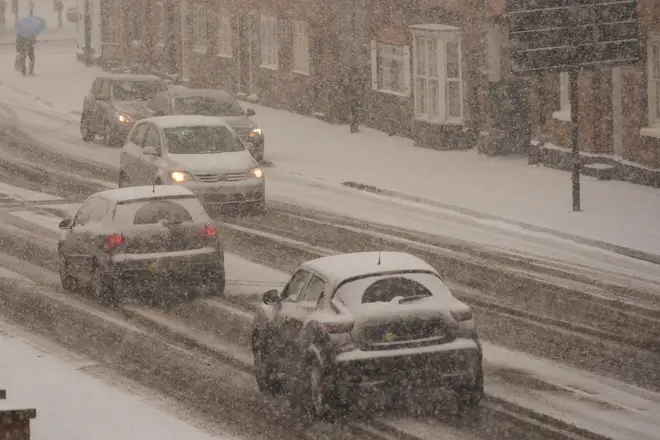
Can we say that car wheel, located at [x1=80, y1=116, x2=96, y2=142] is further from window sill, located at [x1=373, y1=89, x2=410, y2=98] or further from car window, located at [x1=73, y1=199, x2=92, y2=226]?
car window, located at [x1=73, y1=199, x2=92, y2=226]

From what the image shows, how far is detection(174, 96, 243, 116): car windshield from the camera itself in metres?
34.2

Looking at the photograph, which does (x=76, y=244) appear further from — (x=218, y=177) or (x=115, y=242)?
(x=218, y=177)

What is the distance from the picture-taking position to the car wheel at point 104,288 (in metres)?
19.8

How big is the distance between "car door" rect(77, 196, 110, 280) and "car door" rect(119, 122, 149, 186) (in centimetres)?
711

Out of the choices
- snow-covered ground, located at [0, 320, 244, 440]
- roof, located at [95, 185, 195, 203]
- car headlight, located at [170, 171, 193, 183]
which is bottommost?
snow-covered ground, located at [0, 320, 244, 440]

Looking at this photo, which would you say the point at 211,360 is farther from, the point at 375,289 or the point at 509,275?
the point at 509,275

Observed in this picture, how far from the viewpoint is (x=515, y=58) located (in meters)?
25.9

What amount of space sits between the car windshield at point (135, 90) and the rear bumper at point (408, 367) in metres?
25.6

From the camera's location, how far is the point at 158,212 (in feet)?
65.3

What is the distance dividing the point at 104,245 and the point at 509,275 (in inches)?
223

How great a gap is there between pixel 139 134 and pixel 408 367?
16103 mm

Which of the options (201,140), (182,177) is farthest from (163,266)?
(201,140)

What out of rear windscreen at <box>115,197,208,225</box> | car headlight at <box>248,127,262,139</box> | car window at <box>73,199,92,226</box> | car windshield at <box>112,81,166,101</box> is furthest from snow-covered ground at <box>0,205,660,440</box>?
car windshield at <box>112,81,166,101</box>

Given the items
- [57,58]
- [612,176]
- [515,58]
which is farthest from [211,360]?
[57,58]
